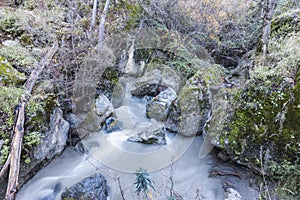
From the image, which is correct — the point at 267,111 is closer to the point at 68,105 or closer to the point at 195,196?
the point at 195,196

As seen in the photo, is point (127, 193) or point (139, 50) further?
point (139, 50)

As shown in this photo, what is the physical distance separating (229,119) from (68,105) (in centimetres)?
353

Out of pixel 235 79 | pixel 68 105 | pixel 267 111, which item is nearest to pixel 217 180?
pixel 267 111

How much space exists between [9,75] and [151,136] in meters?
3.11

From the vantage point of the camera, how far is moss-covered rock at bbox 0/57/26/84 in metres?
3.56

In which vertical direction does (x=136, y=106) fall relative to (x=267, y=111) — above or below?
below

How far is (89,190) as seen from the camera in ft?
11.1

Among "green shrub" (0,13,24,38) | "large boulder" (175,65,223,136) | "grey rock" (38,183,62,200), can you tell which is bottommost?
"grey rock" (38,183,62,200)

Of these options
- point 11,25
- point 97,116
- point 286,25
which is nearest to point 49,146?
point 97,116

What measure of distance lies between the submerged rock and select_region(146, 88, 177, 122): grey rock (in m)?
0.60

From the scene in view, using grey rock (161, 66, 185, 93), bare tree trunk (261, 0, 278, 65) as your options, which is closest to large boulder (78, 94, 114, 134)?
grey rock (161, 66, 185, 93)

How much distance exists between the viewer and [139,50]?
21.9 feet

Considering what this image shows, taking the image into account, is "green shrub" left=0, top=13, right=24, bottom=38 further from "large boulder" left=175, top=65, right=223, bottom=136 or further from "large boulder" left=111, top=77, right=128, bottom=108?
"large boulder" left=175, top=65, right=223, bottom=136

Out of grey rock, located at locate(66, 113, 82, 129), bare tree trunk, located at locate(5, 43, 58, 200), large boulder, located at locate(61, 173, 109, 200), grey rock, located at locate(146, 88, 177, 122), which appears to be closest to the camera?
bare tree trunk, located at locate(5, 43, 58, 200)
